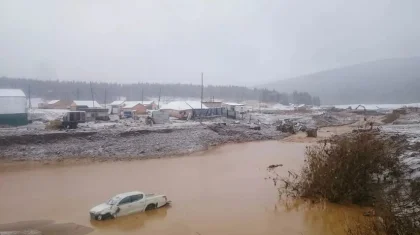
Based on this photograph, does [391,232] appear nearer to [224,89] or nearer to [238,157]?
[238,157]

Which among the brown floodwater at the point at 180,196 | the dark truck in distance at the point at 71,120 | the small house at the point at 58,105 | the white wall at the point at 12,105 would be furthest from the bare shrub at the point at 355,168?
the small house at the point at 58,105

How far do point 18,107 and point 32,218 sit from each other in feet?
85.3

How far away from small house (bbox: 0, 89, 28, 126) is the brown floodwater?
534 inches

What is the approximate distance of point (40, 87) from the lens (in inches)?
3693

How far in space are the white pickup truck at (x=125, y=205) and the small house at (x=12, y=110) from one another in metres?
26.5

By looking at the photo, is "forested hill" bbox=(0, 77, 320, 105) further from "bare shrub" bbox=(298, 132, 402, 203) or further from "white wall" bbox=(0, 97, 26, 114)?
"bare shrub" bbox=(298, 132, 402, 203)

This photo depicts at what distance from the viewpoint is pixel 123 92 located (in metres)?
110

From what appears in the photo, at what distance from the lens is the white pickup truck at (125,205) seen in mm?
11953

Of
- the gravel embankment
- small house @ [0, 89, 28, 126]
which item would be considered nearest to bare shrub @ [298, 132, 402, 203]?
the gravel embankment

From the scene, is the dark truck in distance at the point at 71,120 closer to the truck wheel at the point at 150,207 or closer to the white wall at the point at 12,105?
the white wall at the point at 12,105

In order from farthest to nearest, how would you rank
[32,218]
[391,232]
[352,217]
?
[32,218] → [352,217] → [391,232]

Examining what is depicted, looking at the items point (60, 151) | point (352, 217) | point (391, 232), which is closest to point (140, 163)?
point (60, 151)

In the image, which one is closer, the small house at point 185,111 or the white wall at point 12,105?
the white wall at point 12,105

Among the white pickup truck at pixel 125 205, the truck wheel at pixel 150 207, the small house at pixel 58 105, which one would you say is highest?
the small house at pixel 58 105
